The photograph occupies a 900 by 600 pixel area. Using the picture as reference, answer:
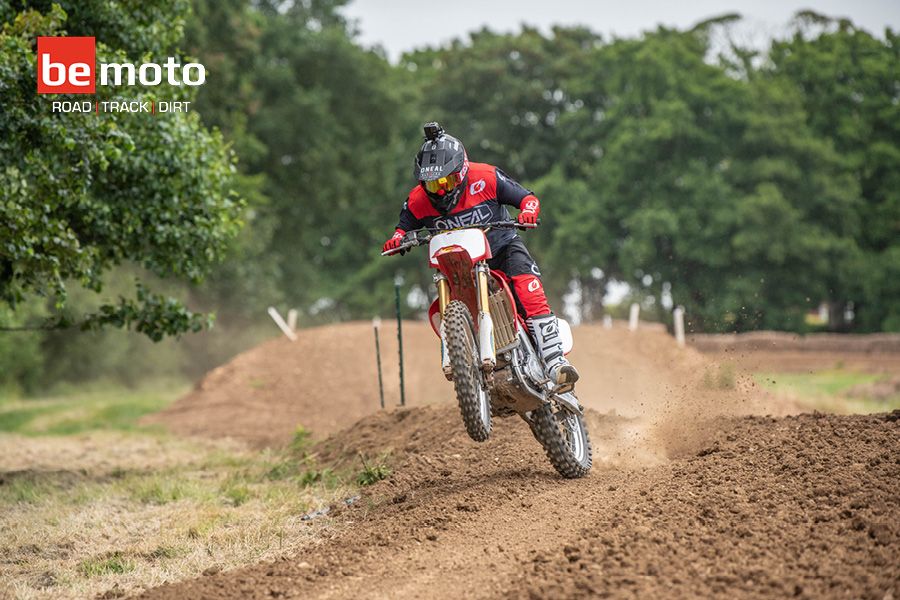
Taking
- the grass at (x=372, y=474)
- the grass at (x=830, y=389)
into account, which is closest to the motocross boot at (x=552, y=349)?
the grass at (x=372, y=474)

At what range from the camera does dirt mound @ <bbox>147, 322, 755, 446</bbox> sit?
70.7 feet

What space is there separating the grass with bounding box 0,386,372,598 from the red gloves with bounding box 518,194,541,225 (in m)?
3.01

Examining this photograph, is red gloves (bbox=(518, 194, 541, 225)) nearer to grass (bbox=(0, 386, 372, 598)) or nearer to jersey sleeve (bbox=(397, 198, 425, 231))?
jersey sleeve (bbox=(397, 198, 425, 231))

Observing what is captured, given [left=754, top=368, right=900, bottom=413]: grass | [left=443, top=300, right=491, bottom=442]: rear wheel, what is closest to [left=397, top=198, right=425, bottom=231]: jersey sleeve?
[left=443, top=300, right=491, bottom=442]: rear wheel

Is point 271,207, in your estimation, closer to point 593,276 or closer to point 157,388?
point 157,388

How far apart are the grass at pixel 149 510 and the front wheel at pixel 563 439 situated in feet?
6.34

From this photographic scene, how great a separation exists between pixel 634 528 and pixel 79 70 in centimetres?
A: 885

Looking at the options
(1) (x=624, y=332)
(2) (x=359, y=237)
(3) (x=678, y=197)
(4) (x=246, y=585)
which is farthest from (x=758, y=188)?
(4) (x=246, y=585)

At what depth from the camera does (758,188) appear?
134 ft

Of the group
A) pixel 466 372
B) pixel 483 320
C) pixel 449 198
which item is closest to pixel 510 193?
pixel 449 198

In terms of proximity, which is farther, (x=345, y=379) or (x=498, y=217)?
(x=345, y=379)

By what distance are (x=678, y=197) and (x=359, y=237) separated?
16.3 metres

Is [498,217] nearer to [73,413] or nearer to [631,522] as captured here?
[631,522]

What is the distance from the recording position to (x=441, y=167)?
334 inches
